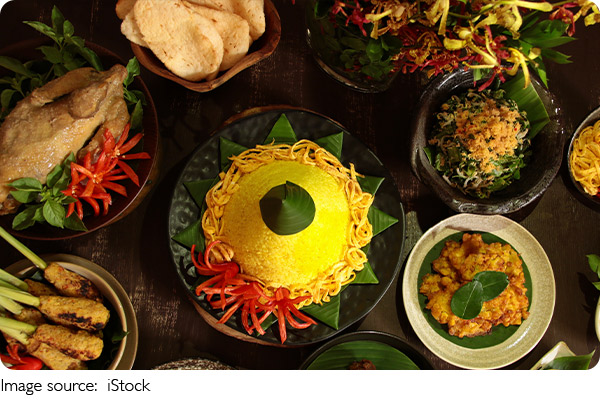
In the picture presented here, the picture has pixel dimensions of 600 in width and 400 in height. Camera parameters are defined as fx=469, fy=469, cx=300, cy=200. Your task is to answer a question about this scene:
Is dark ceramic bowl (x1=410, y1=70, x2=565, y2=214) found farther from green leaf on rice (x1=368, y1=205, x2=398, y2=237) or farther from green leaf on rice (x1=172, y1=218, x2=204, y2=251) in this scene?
green leaf on rice (x1=172, y1=218, x2=204, y2=251)

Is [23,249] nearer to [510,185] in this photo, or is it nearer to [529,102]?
[510,185]

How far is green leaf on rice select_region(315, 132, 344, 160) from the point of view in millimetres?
1543

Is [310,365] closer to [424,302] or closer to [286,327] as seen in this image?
[286,327]

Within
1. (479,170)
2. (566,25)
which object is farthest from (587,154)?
(566,25)

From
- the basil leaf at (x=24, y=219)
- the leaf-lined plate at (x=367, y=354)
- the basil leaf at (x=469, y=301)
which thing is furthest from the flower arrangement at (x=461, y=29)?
the basil leaf at (x=24, y=219)

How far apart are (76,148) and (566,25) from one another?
53.9 inches

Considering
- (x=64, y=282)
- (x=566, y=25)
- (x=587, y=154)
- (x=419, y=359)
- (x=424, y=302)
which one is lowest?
(x=419, y=359)

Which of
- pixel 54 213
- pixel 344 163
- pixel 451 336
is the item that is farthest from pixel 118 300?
pixel 451 336

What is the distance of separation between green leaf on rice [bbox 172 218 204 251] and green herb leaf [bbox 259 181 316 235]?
0.82 ft

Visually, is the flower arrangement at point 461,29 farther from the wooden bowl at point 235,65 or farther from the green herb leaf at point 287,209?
the green herb leaf at point 287,209

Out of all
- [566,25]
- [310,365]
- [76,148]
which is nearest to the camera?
[566,25]

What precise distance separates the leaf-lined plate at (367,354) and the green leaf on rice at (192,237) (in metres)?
0.53

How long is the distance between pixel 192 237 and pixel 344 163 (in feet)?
1.81

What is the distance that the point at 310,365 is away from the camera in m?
1.58
